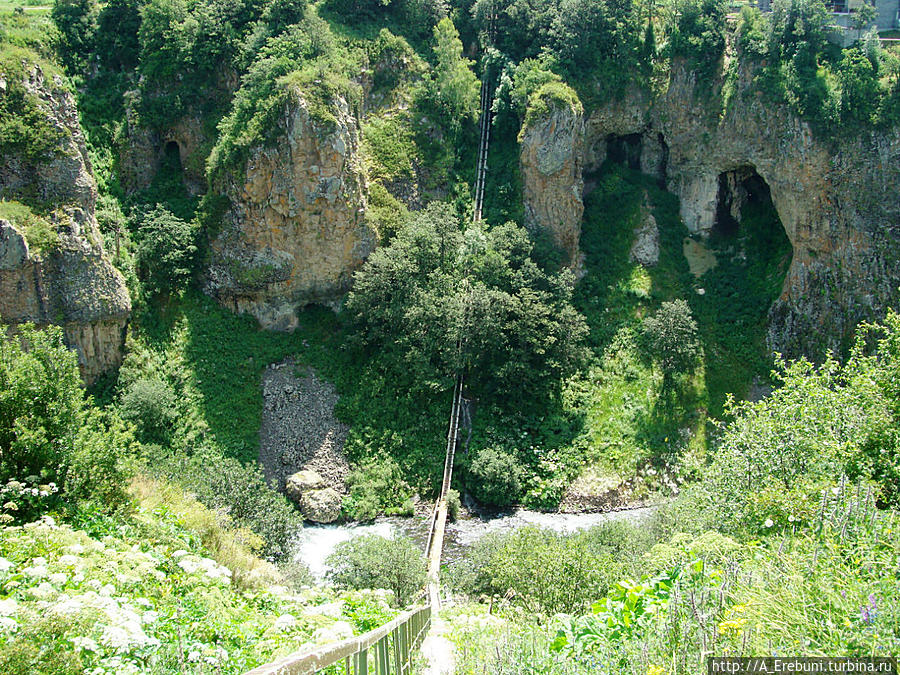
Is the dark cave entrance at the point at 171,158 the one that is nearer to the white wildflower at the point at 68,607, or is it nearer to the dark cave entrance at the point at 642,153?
the dark cave entrance at the point at 642,153

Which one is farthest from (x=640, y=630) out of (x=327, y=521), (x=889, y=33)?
(x=889, y=33)

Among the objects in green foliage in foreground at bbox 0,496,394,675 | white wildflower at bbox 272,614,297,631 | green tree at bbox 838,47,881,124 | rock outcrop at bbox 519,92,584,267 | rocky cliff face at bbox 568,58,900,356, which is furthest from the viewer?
rock outcrop at bbox 519,92,584,267

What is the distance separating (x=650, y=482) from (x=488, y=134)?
65.5 feet

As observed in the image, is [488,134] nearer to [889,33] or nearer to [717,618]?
[889,33]

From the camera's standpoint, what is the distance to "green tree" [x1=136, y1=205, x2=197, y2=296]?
2734 centimetres

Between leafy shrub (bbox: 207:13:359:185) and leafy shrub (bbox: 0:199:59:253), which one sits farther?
leafy shrub (bbox: 207:13:359:185)

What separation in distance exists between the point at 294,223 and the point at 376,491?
12.4 meters

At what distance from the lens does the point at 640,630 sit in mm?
6285

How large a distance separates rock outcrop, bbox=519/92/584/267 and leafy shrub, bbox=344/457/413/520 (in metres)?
13.8

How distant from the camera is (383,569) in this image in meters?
17.8

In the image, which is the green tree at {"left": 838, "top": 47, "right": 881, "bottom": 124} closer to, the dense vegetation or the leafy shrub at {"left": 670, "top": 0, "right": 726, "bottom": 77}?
the dense vegetation

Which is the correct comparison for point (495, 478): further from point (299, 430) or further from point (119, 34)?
point (119, 34)

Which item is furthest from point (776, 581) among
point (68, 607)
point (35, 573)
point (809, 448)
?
point (35, 573)

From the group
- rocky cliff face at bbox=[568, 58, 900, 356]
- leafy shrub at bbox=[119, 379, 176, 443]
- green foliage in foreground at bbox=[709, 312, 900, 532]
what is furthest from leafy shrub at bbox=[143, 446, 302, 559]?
rocky cliff face at bbox=[568, 58, 900, 356]
